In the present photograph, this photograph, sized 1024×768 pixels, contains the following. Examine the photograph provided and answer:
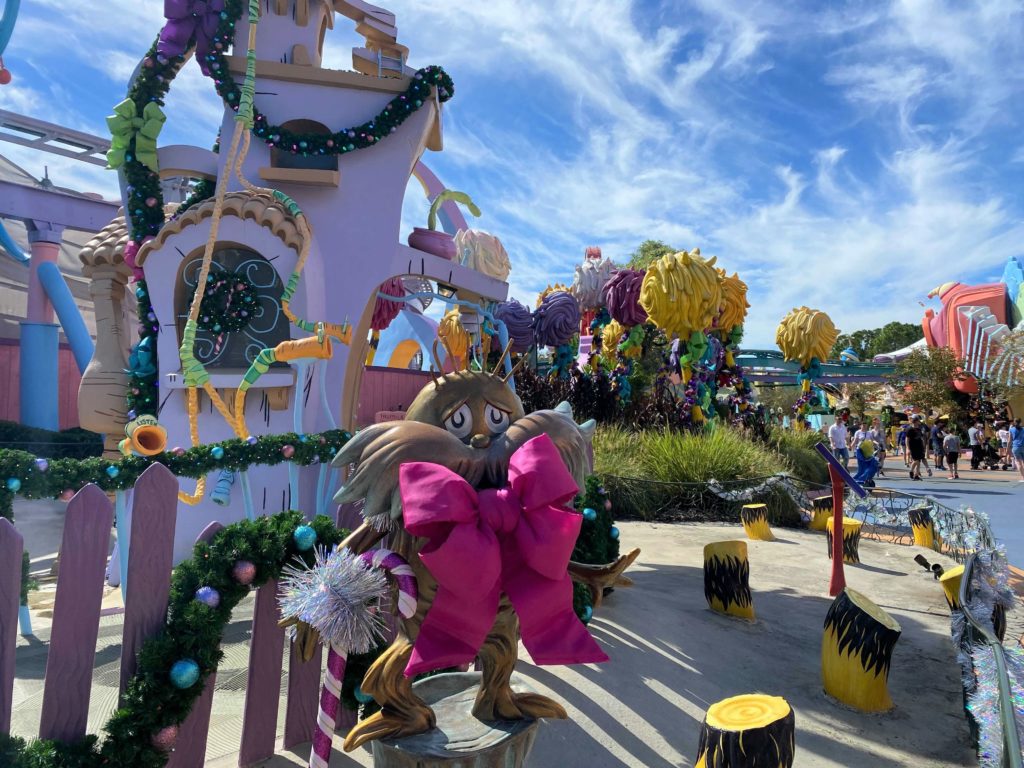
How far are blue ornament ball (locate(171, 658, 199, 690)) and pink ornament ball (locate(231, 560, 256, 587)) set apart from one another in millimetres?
288

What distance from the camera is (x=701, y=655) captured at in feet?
12.8

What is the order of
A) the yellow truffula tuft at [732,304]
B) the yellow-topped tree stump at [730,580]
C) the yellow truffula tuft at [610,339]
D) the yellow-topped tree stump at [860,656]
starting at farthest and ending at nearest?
1. the yellow truffula tuft at [610,339]
2. the yellow truffula tuft at [732,304]
3. the yellow-topped tree stump at [730,580]
4. the yellow-topped tree stump at [860,656]

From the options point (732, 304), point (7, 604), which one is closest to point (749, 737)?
point (7, 604)

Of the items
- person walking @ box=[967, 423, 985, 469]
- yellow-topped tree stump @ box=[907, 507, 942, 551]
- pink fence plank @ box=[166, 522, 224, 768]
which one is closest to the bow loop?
pink fence plank @ box=[166, 522, 224, 768]

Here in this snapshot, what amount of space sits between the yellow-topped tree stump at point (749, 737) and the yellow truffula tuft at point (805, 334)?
15.4 m

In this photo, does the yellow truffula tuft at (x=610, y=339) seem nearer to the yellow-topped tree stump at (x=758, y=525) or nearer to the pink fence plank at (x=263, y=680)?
the yellow-topped tree stump at (x=758, y=525)

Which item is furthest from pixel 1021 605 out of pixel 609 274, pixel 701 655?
pixel 609 274

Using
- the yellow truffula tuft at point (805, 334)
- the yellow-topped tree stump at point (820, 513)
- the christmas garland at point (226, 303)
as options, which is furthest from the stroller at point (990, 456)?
the christmas garland at point (226, 303)

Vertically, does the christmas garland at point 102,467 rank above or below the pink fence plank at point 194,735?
above

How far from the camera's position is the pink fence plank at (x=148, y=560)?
201cm

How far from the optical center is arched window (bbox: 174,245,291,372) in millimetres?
6566

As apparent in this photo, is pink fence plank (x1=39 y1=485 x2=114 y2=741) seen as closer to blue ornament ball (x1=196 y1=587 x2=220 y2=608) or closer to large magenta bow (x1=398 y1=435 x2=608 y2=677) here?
blue ornament ball (x1=196 y1=587 x2=220 y2=608)

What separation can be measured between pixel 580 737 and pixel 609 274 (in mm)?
14482

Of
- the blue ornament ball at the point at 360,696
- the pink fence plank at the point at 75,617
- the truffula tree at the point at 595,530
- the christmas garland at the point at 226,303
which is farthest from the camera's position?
the christmas garland at the point at 226,303
